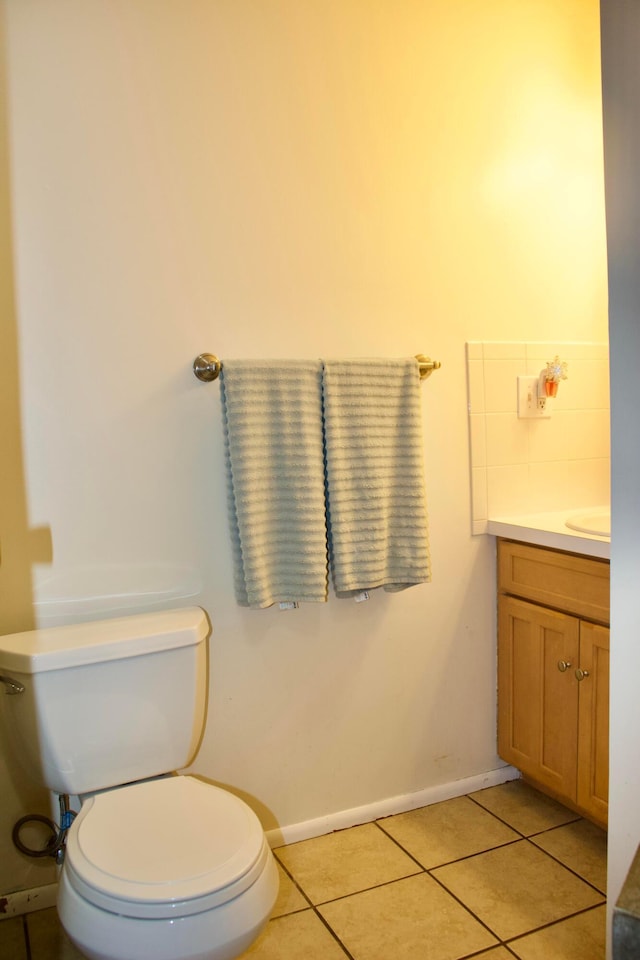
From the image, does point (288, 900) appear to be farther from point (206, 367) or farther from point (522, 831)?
point (206, 367)

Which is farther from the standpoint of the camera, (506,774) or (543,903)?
(506,774)

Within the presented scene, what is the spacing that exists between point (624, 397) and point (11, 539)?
4.17 feet

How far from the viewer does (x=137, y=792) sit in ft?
4.64

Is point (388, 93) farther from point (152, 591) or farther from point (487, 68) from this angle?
point (152, 591)

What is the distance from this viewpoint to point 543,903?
64.2 inches

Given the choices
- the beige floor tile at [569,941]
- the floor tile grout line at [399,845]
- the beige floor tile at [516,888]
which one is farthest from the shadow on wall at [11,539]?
the beige floor tile at [569,941]

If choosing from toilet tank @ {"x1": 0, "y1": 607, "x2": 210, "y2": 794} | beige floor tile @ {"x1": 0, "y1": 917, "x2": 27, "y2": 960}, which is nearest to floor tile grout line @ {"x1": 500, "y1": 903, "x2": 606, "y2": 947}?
toilet tank @ {"x1": 0, "y1": 607, "x2": 210, "y2": 794}

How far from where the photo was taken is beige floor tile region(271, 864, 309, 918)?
5.34 ft

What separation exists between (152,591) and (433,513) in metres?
0.81

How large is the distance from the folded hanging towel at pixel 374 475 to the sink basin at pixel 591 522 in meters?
0.40

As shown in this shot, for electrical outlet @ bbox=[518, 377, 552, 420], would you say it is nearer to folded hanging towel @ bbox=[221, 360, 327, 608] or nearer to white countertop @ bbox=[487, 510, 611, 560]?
white countertop @ bbox=[487, 510, 611, 560]

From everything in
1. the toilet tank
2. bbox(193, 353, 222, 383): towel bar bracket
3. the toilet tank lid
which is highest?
bbox(193, 353, 222, 383): towel bar bracket

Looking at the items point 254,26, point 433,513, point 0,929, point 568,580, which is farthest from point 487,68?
point 0,929

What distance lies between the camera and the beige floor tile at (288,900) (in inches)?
64.1
